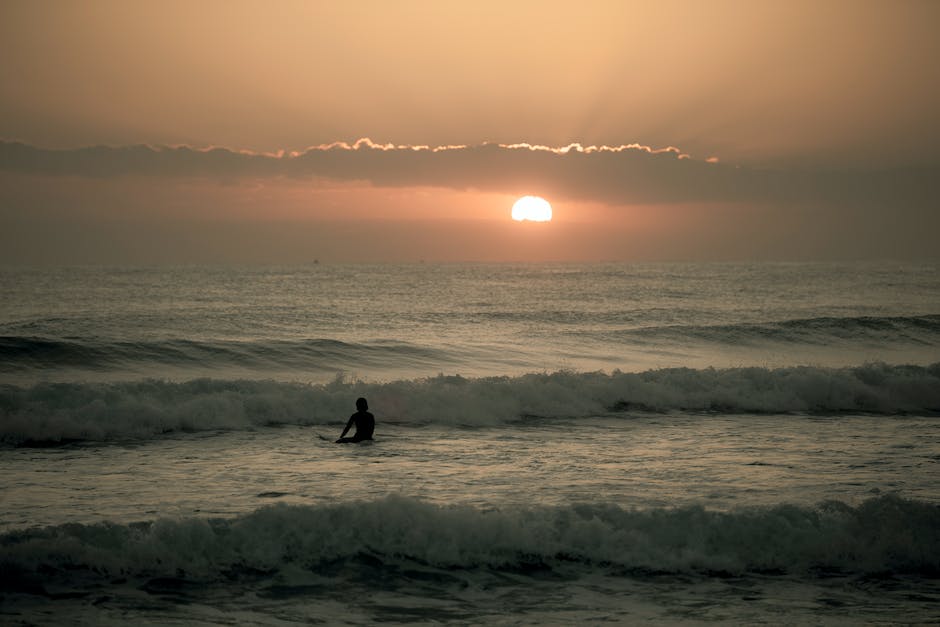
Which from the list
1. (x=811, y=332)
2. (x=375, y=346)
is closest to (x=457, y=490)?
(x=375, y=346)

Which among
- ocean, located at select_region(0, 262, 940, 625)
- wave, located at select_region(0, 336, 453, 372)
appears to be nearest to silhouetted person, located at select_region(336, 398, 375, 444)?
ocean, located at select_region(0, 262, 940, 625)

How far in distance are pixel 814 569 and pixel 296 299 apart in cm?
5135

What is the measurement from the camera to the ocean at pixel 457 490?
8531mm

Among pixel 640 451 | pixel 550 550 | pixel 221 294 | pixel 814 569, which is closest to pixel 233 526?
pixel 550 550

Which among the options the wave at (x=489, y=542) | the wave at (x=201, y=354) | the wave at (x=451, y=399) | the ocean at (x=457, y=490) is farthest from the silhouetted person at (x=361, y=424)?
the wave at (x=201, y=354)

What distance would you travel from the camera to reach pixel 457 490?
1206 cm

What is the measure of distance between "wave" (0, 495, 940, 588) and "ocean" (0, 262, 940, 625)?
32 millimetres

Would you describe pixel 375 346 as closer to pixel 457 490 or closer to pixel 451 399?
pixel 451 399

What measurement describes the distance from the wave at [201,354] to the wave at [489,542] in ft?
57.7

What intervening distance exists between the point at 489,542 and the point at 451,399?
1041cm

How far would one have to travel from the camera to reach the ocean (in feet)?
28.0

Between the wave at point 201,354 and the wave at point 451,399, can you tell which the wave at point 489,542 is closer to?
the wave at point 451,399

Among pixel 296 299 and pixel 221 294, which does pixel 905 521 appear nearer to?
pixel 296 299

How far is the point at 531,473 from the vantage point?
1341cm
